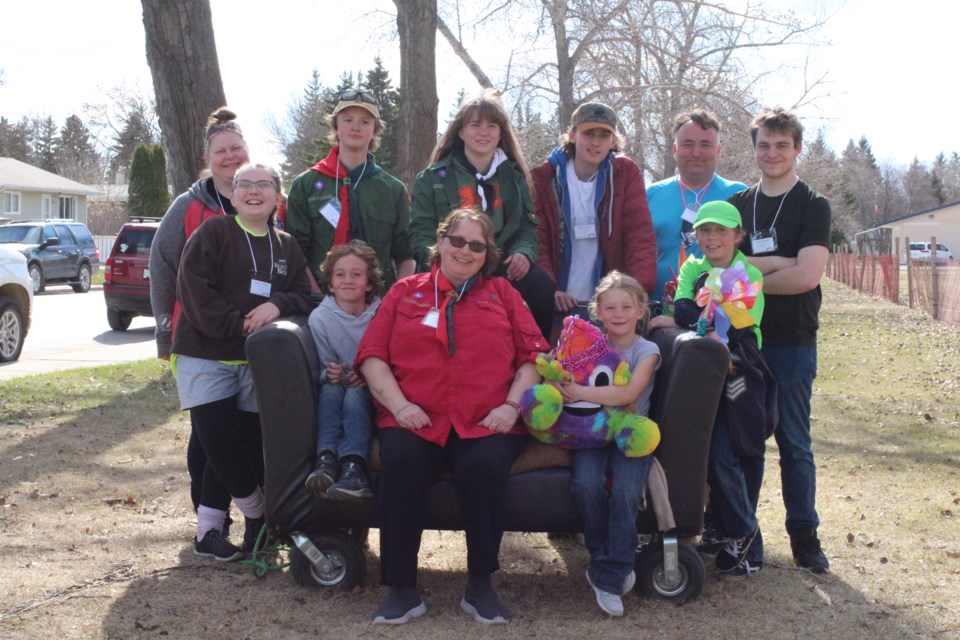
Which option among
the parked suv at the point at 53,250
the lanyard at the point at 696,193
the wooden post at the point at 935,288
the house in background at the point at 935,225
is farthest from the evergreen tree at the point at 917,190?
the lanyard at the point at 696,193

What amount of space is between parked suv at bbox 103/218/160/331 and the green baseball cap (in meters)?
12.5

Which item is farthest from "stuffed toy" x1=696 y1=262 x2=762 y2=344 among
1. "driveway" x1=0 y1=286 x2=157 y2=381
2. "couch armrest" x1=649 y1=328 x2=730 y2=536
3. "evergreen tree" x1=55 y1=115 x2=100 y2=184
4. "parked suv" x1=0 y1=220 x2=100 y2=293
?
"evergreen tree" x1=55 y1=115 x2=100 y2=184

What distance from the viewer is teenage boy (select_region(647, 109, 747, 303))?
4855mm

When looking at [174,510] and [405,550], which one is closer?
[405,550]

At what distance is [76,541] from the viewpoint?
4.81 m

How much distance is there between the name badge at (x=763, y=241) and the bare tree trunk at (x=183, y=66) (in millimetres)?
4848

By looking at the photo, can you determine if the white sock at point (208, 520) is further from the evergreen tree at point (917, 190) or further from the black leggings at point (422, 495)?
the evergreen tree at point (917, 190)

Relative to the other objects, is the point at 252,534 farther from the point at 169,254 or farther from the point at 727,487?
the point at 727,487

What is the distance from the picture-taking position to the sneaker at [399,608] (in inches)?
148

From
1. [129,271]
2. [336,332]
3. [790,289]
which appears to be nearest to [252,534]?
[336,332]

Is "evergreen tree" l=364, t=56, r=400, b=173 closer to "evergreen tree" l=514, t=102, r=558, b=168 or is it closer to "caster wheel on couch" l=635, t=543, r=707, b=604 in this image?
"evergreen tree" l=514, t=102, r=558, b=168

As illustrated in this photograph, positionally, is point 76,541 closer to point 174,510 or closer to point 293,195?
point 174,510

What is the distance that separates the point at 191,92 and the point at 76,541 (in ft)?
13.3

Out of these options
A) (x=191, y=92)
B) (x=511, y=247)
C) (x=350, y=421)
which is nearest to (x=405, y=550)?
(x=350, y=421)
